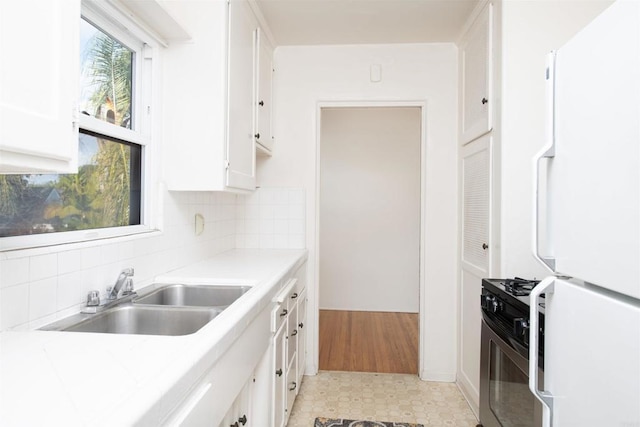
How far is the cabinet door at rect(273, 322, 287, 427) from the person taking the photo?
5.62 ft

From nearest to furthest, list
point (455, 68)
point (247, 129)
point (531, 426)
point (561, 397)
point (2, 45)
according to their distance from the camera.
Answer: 1. point (2, 45)
2. point (561, 397)
3. point (531, 426)
4. point (247, 129)
5. point (455, 68)

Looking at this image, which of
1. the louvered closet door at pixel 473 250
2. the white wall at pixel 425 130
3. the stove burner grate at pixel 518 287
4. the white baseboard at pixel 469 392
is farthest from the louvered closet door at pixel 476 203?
the white baseboard at pixel 469 392

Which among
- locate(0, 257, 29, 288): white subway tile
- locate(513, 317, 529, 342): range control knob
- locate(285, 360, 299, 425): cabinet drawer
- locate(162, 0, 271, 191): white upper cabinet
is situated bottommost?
locate(285, 360, 299, 425): cabinet drawer

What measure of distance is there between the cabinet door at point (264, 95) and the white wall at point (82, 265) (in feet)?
2.06

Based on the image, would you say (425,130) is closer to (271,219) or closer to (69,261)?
(271,219)

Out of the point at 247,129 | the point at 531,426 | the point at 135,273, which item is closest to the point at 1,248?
the point at 135,273

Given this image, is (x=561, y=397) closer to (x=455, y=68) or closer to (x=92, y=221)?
(x=92, y=221)

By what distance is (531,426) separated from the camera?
1247mm

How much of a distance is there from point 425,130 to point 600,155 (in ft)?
7.04

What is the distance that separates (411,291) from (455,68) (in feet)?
8.45

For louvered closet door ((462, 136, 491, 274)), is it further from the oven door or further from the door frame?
the oven door

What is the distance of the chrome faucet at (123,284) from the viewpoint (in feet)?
4.55

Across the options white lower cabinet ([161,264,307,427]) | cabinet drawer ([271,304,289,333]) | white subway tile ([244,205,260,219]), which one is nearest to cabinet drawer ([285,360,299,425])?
white lower cabinet ([161,264,307,427])

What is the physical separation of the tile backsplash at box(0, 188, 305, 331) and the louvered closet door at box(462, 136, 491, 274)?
119 cm
